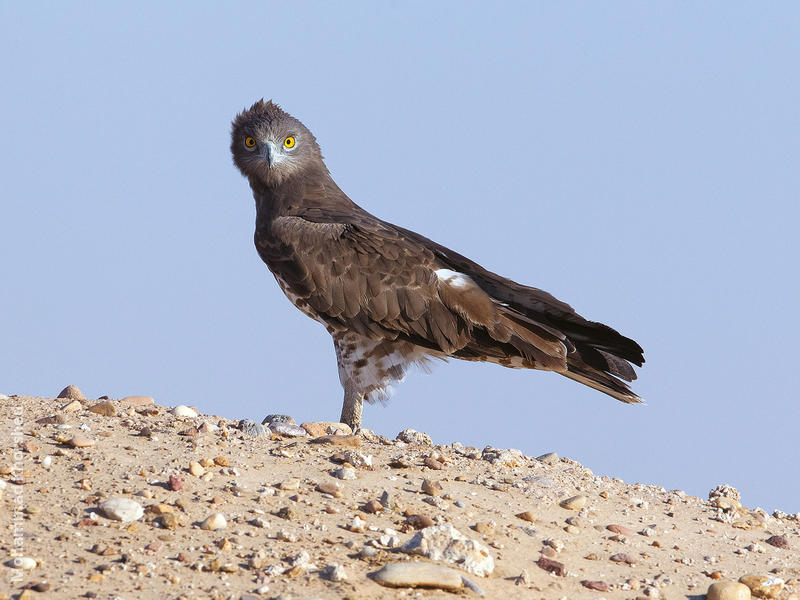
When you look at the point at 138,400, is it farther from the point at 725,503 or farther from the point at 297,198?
the point at 725,503

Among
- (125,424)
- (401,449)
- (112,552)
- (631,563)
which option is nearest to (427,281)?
(401,449)

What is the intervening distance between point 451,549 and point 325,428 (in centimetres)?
379

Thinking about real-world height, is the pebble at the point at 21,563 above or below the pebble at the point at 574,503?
below

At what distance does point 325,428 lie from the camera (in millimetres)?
10258

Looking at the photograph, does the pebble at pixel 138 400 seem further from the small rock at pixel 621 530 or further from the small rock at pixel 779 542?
the small rock at pixel 779 542

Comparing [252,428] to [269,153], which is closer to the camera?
[252,428]

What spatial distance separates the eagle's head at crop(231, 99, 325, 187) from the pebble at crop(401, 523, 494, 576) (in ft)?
22.4

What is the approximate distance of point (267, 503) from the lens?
24.6 feet

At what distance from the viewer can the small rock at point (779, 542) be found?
8.56m

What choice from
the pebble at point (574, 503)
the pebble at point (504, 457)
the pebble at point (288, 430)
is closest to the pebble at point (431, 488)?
the pebble at point (574, 503)

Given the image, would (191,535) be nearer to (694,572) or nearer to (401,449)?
(401,449)

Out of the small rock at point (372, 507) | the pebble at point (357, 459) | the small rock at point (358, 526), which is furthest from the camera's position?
the pebble at point (357, 459)

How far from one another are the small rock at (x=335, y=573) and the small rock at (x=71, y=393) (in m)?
5.43

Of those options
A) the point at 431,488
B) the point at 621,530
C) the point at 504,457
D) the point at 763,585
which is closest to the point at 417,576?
the point at 431,488
